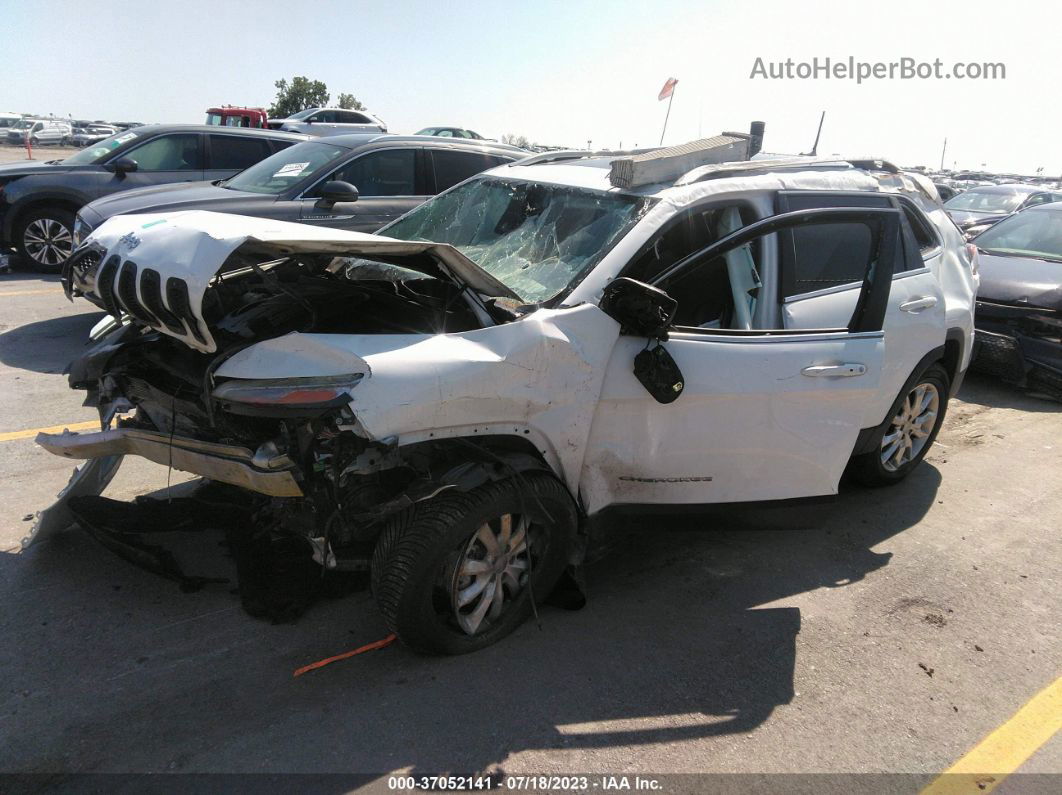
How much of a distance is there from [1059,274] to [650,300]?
5990 mm

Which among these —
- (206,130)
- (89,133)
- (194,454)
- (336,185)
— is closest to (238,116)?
(206,130)

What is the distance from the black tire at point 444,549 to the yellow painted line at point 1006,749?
157 cm

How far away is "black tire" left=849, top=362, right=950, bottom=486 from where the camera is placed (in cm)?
448

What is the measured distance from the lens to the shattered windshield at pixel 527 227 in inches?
140

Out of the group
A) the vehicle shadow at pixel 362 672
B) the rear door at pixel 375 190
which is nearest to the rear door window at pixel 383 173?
the rear door at pixel 375 190

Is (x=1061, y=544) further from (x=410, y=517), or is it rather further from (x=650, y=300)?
(x=410, y=517)

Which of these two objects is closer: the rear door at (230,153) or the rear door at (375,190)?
the rear door at (375,190)

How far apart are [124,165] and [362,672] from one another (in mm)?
8721

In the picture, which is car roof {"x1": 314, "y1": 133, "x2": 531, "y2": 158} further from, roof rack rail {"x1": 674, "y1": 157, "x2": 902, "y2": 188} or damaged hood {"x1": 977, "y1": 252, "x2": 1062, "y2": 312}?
damaged hood {"x1": 977, "y1": 252, "x2": 1062, "y2": 312}

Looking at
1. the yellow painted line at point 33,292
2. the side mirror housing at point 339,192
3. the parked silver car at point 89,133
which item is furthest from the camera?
the parked silver car at point 89,133

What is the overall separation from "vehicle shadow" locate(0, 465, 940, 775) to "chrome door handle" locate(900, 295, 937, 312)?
129cm

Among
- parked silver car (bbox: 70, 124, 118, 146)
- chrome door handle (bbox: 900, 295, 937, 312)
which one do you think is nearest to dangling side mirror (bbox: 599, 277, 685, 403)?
chrome door handle (bbox: 900, 295, 937, 312)

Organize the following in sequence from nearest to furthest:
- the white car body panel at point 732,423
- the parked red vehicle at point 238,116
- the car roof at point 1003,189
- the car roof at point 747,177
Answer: the white car body panel at point 732,423 < the car roof at point 747,177 < the car roof at point 1003,189 < the parked red vehicle at point 238,116

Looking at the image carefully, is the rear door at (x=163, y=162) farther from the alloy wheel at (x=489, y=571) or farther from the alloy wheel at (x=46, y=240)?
the alloy wheel at (x=489, y=571)
